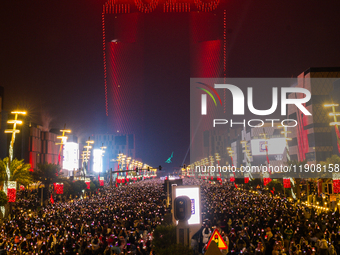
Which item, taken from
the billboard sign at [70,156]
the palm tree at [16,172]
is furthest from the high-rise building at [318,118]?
the palm tree at [16,172]

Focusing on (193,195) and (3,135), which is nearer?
(193,195)

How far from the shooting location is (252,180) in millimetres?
63906

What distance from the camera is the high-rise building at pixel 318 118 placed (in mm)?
94188

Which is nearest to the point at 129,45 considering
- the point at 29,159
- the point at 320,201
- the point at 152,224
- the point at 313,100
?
the point at 29,159

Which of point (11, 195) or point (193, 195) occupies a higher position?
point (193, 195)

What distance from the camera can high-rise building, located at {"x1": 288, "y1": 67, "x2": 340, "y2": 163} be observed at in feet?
309

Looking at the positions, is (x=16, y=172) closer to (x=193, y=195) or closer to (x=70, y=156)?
(x=193, y=195)

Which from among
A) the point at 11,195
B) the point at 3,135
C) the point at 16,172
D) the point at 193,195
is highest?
the point at 3,135

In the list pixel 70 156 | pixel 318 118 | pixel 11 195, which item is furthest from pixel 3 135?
pixel 318 118

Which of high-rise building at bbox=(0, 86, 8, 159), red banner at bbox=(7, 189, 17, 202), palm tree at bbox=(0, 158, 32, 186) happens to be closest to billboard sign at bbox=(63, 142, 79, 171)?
high-rise building at bbox=(0, 86, 8, 159)

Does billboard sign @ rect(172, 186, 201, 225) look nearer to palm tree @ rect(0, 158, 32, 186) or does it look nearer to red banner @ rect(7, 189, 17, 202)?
red banner @ rect(7, 189, 17, 202)

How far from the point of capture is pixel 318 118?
95438mm

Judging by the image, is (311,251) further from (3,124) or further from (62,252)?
(3,124)

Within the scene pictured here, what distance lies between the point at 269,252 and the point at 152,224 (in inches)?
403
